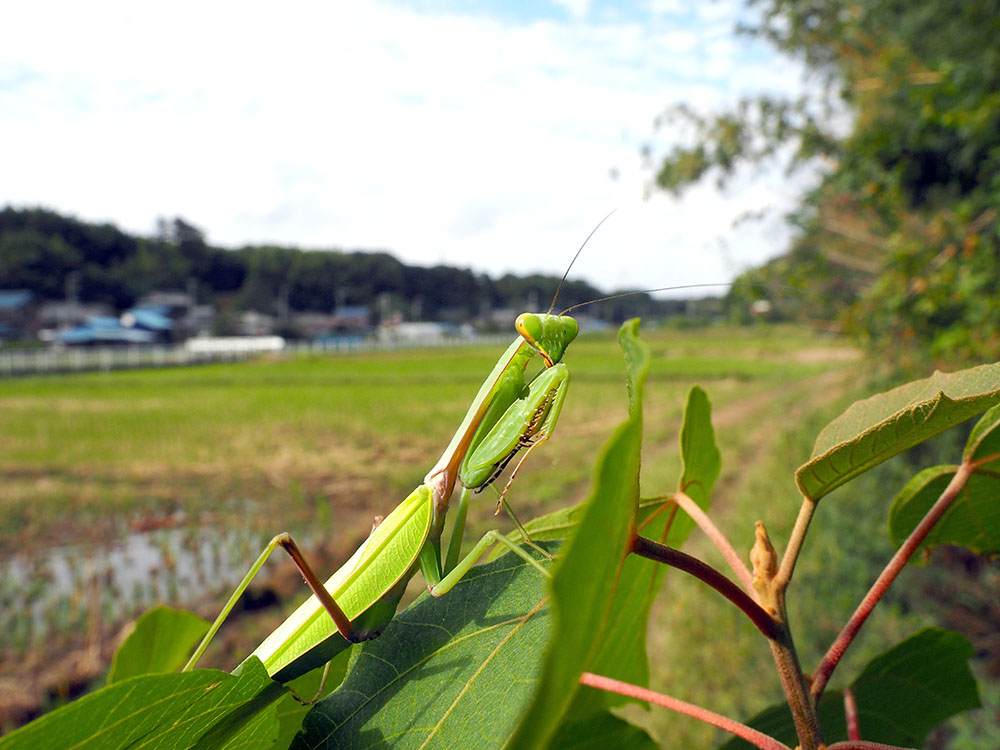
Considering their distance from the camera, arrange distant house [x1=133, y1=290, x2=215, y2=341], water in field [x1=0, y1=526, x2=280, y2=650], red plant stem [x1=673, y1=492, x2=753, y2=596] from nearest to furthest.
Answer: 1. red plant stem [x1=673, y1=492, x2=753, y2=596]
2. water in field [x1=0, y1=526, x2=280, y2=650]
3. distant house [x1=133, y1=290, x2=215, y2=341]

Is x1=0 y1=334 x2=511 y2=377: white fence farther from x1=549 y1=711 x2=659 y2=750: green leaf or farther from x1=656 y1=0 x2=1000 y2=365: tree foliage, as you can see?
x1=549 y1=711 x2=659 y2=750: green leaf

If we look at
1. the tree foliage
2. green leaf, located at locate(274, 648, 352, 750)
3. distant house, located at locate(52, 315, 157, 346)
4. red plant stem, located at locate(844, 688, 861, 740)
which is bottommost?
distant house, located at locate(52, 315, 157, 346)

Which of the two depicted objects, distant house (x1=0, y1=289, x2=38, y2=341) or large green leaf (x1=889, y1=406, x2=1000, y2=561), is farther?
distant house (x1=0, y1=289, x2=38, y2=341)

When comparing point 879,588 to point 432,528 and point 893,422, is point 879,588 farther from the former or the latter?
point 432,528

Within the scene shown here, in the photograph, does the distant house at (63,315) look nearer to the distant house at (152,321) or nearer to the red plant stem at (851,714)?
the distant house at (152,321)

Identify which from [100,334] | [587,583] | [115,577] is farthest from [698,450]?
[100,334]

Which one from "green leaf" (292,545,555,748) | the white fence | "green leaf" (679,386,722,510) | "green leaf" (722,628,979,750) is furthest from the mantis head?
the white fence

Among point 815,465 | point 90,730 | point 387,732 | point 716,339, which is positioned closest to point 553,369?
point 815,465
